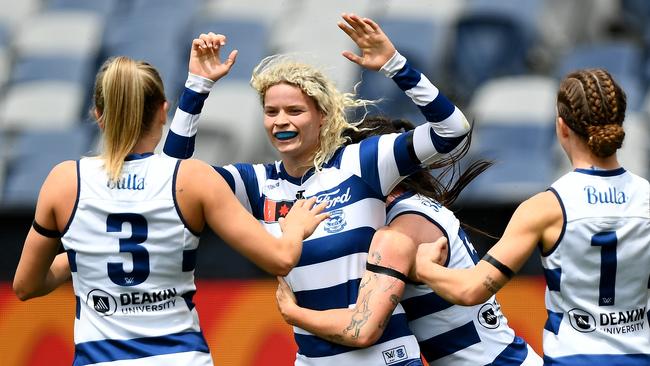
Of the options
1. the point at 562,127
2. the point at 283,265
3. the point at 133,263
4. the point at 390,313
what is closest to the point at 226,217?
the point at 283,265

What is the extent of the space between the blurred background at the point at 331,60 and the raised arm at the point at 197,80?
3.93 m

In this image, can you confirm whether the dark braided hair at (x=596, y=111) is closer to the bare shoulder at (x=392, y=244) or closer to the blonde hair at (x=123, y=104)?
the bare shoulder at (x=392, y=244)

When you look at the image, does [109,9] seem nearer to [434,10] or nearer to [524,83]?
[434,10]

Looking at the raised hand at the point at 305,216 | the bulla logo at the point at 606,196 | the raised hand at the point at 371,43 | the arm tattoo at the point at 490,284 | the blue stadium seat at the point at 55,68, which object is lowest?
the blue stadium seat at the point at 55,68

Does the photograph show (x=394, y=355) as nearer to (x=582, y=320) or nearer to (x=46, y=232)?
(x=582, y=320)

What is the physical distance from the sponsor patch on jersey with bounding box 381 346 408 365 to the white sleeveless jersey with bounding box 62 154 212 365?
0.67m

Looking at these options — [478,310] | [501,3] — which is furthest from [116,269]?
[501,3]

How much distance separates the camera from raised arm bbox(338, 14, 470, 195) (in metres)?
3.79

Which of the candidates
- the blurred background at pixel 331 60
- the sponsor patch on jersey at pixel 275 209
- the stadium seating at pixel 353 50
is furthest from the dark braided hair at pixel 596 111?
the stadium seating at pixel 353 50

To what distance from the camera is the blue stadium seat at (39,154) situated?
8.68 metres

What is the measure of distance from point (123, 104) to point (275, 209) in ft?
2.54

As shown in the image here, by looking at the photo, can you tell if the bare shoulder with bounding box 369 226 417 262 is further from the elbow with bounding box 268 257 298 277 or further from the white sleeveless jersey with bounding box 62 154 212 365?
the white sleeveless jersey with bounding box 62 154 212 365

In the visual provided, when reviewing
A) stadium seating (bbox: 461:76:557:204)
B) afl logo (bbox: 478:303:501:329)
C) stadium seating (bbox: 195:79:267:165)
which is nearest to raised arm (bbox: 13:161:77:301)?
afl logo (bbox: 478:303:501:329)

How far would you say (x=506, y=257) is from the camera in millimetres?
3504
